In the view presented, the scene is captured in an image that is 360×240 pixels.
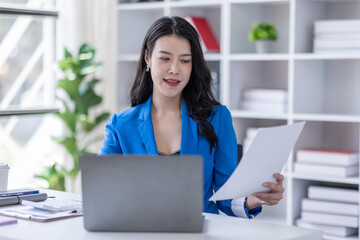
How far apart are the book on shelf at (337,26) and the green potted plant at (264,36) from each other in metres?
0.28

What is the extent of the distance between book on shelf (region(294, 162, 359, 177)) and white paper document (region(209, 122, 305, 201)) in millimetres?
1680

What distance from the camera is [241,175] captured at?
5.27 feet

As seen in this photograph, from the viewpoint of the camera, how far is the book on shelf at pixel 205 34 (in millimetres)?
3859

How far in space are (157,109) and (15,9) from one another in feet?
6.10

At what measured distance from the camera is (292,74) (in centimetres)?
347

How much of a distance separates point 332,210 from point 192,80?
1.51m

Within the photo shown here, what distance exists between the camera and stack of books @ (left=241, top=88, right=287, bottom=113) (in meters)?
3.60

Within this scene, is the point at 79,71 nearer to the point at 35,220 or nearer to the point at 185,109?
the point at 185,109

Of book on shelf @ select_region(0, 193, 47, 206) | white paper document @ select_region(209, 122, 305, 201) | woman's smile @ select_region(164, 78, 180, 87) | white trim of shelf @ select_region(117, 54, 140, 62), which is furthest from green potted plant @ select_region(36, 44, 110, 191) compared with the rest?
white paper document @ select_region(209, 122, 305, 201)

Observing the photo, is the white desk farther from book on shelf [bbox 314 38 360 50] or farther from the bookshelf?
book on shelf [bbox 314 38 360 50]

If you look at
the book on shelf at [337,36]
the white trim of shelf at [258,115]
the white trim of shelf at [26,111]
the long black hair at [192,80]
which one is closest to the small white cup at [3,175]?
the long black hair at [192,80]

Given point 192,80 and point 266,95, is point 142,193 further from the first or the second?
point 266,95

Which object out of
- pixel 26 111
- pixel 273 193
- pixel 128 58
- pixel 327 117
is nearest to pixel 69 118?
pixel 26 111

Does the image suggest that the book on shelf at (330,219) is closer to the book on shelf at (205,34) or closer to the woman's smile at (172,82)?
the book on shelf at (205,34)
